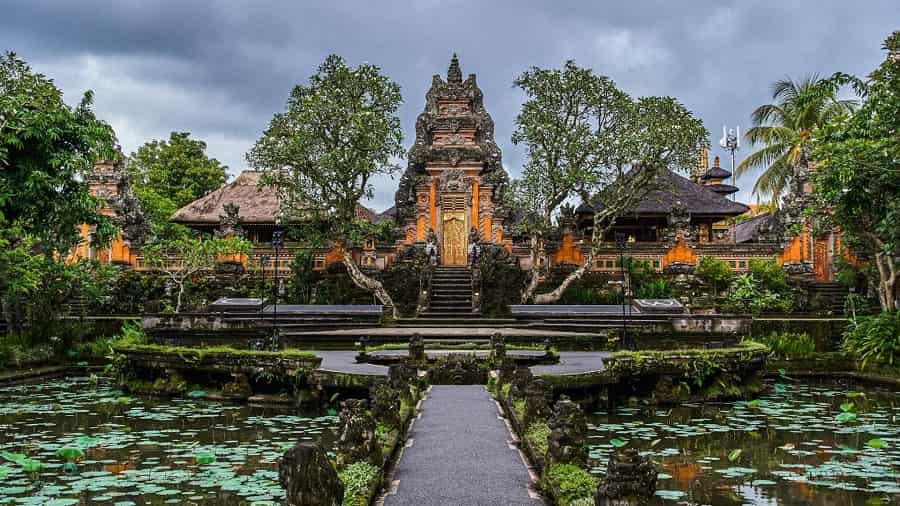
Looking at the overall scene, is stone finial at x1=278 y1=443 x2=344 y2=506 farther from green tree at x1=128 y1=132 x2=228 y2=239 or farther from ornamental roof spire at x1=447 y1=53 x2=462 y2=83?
green tree at x1=128 y1=132 x2=228 y2=239

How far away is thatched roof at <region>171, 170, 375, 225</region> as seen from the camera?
99.1 feet

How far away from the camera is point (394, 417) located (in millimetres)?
7414

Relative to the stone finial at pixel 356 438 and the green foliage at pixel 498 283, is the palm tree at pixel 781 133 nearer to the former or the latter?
the green foliage at pixel 498 283

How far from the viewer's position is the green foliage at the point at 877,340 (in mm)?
15016

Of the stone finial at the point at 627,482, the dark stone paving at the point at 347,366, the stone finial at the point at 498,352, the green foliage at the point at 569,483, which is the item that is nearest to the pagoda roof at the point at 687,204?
the dark stone paving at the point at 347,366

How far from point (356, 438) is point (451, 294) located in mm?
16138

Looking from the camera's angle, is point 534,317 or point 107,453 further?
point 534,317

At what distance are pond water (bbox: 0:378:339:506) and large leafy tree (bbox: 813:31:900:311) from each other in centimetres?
1056

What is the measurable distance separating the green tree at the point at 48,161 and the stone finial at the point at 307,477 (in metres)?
10.6

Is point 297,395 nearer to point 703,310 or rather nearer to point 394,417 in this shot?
point 394,417

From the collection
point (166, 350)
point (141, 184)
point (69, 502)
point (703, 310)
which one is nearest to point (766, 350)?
point (703, 310)

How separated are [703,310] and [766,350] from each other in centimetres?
515

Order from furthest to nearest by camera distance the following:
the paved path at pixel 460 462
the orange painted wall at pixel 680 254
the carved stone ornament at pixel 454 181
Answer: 1. the carved stone ornament at pixel 454 181
2. the orange painted wall at pixel 680 254
3. the paved path at pixel 460 462

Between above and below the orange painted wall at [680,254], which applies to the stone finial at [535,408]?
below
